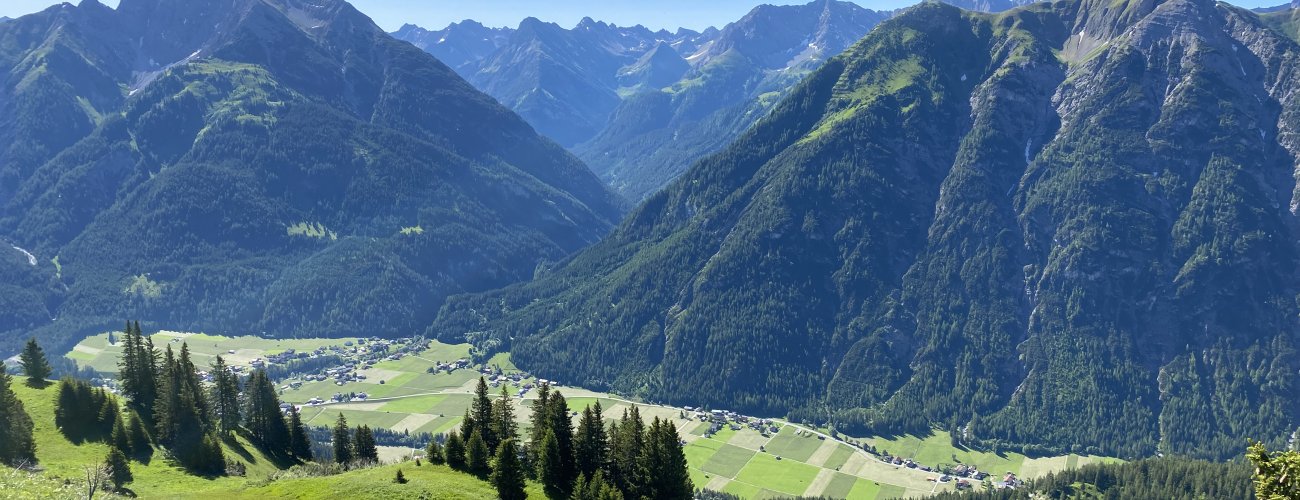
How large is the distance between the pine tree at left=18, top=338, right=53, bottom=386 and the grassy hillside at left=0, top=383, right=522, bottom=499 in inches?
168

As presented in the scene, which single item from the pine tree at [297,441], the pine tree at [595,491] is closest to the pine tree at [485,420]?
the pine tree at [595,491]

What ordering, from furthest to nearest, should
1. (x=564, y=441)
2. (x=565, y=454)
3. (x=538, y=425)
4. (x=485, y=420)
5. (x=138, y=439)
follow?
1. (x=138, y=439)
2. (x=485, y=420)
3. (x=538, y=425)
4. (x=564, y=441)
5. (x=565, y=454)

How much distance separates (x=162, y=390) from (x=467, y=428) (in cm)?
4573

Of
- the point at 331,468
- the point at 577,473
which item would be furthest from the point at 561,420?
the point at 331,468

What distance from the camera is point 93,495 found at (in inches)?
2849

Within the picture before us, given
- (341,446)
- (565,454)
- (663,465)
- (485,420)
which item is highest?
(485,420)

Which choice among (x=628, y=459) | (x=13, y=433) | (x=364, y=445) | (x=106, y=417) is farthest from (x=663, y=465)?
(x=106, y=417)

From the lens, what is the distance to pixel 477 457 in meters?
94.6

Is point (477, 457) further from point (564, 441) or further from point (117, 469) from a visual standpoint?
point (117, 469)

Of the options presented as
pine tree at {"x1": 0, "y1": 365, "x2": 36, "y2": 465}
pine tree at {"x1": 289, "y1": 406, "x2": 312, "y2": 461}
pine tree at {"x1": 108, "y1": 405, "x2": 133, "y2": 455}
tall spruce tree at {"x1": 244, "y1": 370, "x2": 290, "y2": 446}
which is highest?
pine tree at {"x1": 0, "y1": 365, "x2": 36, "y2": 465}

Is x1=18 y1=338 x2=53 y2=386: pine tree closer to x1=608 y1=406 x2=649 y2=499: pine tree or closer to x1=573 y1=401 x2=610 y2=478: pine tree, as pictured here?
x1=573 y1=401 x2=610 y2=478: pine tree

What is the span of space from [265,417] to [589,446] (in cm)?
6697

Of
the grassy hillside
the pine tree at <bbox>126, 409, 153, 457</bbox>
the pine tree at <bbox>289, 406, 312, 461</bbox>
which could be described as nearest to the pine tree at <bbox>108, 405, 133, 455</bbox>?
the pine tree at <bbox>126, 409, 153, 457</bbox>

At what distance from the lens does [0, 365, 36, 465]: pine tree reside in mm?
84500
